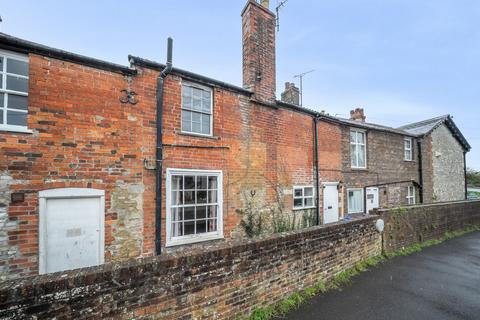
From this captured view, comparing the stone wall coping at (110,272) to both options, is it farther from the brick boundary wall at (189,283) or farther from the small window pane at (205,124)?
the small window pane at (205,124)

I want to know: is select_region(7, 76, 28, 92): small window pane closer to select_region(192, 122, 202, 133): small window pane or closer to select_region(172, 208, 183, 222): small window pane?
select_region(192, 122, 202, 133): small window pane

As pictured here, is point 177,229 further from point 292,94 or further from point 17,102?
point 292,94

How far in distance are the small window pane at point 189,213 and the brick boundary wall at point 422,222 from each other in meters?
5.61

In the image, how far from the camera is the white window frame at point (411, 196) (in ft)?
45.4

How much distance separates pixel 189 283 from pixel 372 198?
1163cm

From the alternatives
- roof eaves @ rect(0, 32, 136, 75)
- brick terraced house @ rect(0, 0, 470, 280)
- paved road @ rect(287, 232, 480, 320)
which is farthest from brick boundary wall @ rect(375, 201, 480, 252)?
roof eaves @ rect(0, 32, 136, 75)

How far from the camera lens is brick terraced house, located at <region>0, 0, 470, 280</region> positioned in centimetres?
449

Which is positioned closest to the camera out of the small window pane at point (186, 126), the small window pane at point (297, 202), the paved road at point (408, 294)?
the paved road at point (408, 294)

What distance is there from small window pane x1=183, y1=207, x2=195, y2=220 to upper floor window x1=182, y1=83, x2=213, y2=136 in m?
2.19

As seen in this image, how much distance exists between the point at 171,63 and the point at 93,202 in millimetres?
3887

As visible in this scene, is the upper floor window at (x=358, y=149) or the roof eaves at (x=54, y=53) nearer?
the roof eaves at (x=54, y=53)

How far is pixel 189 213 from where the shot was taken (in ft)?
21.0

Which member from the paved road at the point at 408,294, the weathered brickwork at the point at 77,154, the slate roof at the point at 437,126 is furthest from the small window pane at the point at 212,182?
the slate roof at the point at 437,126

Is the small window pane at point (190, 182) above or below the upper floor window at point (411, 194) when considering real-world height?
above
